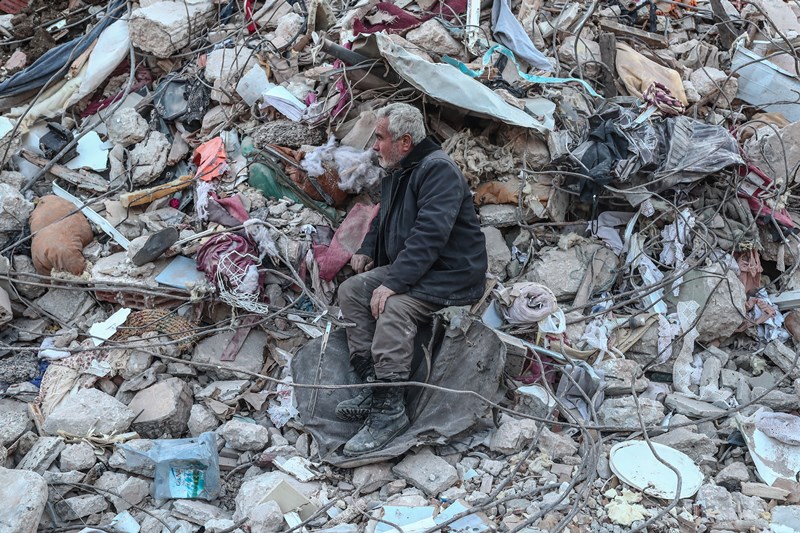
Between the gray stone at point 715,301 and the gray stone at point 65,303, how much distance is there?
13.7 feet

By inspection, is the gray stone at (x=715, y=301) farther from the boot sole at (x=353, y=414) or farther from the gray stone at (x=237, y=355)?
the gray stone at (x=237, y=355)

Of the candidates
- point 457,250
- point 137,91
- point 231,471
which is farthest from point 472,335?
point 137,91

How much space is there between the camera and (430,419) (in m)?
4.29

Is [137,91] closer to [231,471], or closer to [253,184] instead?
[253,184]

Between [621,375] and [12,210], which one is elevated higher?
[12,210]

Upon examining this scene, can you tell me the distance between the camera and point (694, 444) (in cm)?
414

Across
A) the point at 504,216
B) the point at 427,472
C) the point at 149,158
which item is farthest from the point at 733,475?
the point at 149,158

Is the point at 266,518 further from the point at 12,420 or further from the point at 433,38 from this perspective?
the point at 433,38

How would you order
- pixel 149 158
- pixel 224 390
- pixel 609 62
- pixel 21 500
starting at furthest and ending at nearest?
pixel 609 62, pixel 149 158, pixel 224 390, pixel 21 500

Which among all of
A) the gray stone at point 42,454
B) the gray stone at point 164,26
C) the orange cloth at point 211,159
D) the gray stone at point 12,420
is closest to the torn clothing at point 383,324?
the gray stone at point 42,454

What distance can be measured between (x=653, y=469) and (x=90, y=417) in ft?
10.3

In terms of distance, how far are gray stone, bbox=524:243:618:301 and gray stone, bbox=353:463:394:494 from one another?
70.8 inches

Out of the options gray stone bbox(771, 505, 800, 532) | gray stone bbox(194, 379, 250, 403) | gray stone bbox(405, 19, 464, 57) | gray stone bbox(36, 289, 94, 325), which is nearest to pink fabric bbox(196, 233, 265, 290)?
gray stone bbox(194, 379, 250, 403)

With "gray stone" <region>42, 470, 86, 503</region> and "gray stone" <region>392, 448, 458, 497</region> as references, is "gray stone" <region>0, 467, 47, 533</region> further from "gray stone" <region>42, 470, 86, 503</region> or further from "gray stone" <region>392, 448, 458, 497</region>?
"gray stone" <region>392, 448, 458, 497</region>
